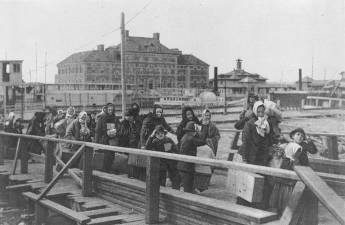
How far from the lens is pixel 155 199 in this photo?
18.7 feet

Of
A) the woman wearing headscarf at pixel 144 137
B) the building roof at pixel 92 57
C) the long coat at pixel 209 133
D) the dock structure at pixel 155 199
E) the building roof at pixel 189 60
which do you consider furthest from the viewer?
the building roof at pixel 189 60

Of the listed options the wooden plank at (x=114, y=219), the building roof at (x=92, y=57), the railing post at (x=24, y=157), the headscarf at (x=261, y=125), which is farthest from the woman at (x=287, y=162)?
the building roof at (x=92, y=57)

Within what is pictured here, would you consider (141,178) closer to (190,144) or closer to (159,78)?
(190,144)

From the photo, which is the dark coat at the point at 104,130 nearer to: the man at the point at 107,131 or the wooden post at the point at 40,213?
the man at the point at 107,131

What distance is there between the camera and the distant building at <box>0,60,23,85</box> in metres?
46.0

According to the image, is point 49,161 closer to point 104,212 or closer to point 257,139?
point 104,212

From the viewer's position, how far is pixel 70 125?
Result: 30.3ft

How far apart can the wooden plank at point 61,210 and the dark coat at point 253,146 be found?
230 centimetres

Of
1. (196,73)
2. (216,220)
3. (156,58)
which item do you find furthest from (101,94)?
(216,220)

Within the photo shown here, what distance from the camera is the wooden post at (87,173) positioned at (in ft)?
23.6

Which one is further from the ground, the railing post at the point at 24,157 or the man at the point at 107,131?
the man at the point at 107,131

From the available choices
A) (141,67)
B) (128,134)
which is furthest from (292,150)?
(141,67)

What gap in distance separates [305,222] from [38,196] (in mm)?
5123

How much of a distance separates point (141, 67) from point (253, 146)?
7408 centimetres
